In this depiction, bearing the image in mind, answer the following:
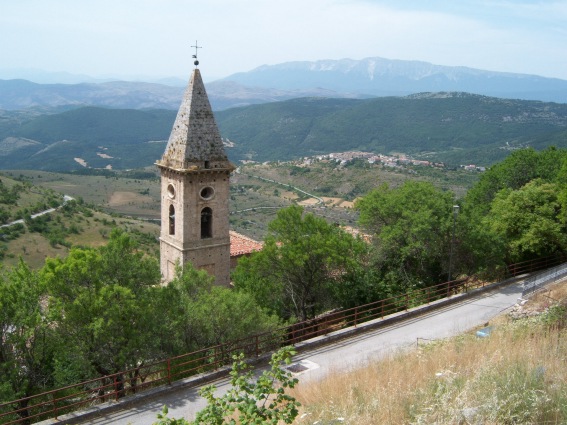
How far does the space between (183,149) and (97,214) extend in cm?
5304

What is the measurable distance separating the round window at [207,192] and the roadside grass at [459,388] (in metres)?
12.0

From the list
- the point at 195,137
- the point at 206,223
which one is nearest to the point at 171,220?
the point at 206,223

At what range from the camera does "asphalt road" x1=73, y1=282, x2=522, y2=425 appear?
12195mm

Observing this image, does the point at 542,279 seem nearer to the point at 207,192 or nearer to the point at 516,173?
the point at 207,192

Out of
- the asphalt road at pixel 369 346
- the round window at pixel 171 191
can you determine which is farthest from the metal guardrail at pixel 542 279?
the round window at pixel 171 191

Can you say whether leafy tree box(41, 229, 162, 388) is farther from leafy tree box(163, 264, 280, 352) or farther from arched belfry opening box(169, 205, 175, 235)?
arched belfry opening box(169, 205, 175, 235)

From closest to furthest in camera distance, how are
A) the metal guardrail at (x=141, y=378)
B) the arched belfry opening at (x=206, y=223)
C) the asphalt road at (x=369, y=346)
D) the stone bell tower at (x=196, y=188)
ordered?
the metal guardrail at (x=141, y=378), the asphalt road at (x=369, y=346), the stone bell tower at (x=196, y=188), the arched belfry opening at (x=206, y=223)

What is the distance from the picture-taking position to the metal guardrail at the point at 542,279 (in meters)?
20.1

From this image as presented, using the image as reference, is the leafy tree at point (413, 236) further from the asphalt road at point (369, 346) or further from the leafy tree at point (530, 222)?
the leafy tree at point (530, 222)

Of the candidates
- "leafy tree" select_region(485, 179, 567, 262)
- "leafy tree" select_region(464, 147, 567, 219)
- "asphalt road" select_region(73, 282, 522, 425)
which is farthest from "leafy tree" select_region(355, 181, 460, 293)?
"leafy tree" select_region(464, 147, 567, 219)

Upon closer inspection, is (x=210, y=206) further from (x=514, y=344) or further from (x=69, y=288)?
(x=514, y=344)

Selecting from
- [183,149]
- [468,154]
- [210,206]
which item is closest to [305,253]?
[210,206]

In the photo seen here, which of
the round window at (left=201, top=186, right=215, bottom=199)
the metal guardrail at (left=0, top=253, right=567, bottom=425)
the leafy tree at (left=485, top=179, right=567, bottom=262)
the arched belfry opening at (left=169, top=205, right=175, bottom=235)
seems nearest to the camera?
the metal guardrail at (left=0, top=253, right=567, bottom=425)

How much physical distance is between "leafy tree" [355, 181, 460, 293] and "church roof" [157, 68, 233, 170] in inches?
299
